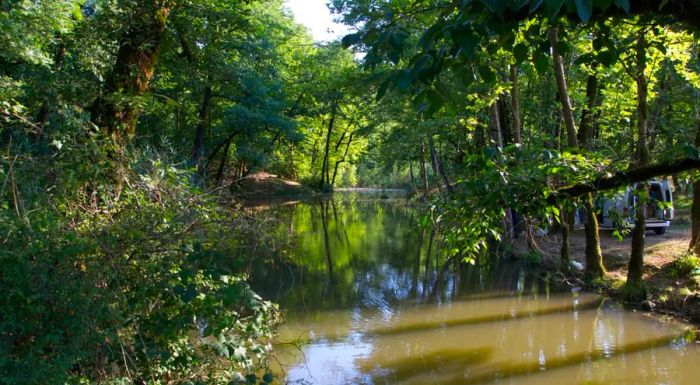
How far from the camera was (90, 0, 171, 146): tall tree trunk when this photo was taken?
19.6 feet

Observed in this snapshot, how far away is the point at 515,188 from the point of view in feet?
10.7

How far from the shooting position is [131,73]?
6.29m

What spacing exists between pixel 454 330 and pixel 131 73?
6924 millimetres

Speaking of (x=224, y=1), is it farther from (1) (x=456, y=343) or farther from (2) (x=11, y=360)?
(2) (x=11, y=360)

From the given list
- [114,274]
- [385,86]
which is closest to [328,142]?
[114,274]

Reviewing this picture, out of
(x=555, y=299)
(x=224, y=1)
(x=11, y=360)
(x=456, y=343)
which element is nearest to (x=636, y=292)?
(x=555, y=299)

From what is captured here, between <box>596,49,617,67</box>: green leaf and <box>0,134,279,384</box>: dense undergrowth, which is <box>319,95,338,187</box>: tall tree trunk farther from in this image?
<box>596,49,617,67</box>: green leaf

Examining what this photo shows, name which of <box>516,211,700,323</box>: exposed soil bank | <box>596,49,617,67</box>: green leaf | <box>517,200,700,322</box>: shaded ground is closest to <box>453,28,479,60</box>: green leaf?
<box>596,49,617,67</box>: green leaf

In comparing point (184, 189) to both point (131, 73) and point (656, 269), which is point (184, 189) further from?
point (656, 269)

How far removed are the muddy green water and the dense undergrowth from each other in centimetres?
86

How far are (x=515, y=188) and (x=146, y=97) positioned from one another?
14.5 feet

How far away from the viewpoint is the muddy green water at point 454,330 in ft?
25.0

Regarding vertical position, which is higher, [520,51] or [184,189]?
[520,51]

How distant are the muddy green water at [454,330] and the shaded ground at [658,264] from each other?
0.61 m
